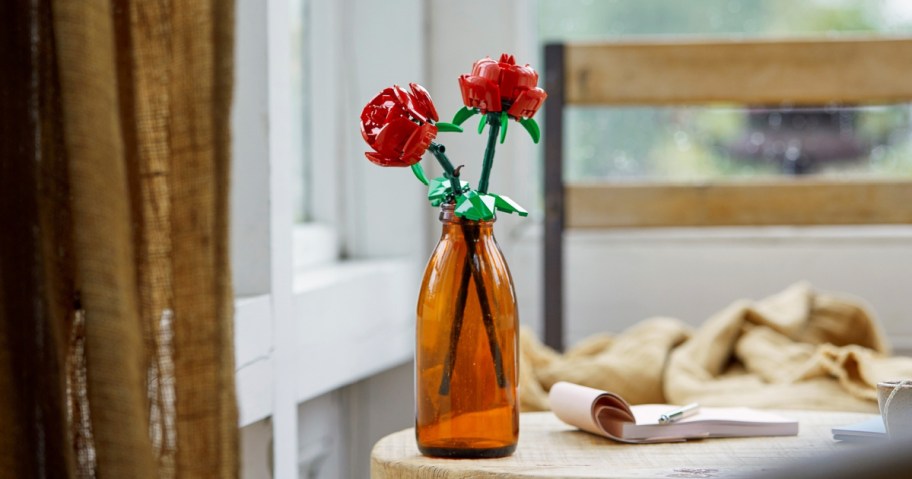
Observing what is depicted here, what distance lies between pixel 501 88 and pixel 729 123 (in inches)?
53.1

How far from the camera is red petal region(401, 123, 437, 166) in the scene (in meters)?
0.99

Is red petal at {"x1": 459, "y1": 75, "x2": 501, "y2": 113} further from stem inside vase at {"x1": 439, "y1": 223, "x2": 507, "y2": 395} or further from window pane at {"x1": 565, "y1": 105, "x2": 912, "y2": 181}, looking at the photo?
window pane at {"x1": 565, "y1": 105, "x2": 912, "y2": 181}

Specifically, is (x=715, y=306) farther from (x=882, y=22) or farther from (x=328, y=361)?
(x=328, y=361)

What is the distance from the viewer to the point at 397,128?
0.99 meters

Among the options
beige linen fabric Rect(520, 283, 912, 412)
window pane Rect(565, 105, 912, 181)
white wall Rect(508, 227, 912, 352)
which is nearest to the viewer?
beige linen fabric Rect(520, 283, 912, 412)

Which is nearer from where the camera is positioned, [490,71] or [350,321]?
[490,71]

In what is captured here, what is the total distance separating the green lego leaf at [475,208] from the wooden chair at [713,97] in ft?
3.28

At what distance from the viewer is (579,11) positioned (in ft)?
7.57

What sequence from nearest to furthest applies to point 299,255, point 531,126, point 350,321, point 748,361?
point 531,126, point 748,361, point 350,321, point 299,255

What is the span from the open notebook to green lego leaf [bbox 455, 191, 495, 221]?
0.71 feet

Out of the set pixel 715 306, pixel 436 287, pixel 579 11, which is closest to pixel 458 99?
pixel 579 11

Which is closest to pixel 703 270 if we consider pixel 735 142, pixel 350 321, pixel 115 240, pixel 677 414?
pixel 735 142

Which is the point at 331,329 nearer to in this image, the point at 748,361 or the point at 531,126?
the point at 748,361

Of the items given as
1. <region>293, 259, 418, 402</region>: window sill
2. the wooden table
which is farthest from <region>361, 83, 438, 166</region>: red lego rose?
<region>293, 259, 418, 402</region>: window sill
